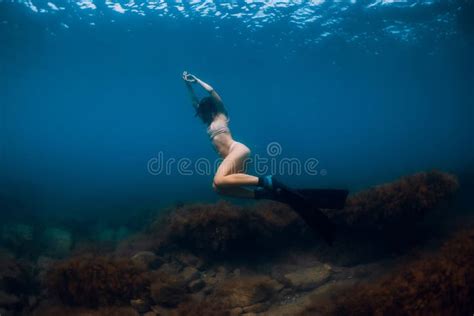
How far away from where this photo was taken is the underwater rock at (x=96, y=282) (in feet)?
19.9

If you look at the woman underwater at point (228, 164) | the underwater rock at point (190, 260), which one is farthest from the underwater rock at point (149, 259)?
the woman underwater at point (228, 164)

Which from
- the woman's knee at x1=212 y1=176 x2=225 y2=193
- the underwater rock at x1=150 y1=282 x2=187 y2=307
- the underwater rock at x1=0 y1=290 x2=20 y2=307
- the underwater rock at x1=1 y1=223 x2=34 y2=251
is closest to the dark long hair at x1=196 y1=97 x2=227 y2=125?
the woman's knee at x1=212 y1=176 x2=225 y2=193

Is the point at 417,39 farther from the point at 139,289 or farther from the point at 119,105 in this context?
the point at 119,105

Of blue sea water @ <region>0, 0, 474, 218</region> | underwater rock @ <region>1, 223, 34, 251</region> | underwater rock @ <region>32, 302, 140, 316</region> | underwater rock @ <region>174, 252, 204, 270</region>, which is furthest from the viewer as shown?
blue sea water @ <region>0, 0, 474, 218</region>

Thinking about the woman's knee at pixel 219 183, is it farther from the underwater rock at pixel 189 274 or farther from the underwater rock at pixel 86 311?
the underwater rock at pixel 86 311

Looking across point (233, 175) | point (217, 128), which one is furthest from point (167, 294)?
point (217, 128)

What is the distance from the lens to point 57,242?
11.7 meters

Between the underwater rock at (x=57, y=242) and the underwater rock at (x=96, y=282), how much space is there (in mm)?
4555

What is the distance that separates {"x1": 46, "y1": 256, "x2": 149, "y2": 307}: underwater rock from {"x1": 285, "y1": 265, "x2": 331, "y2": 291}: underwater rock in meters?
3.22

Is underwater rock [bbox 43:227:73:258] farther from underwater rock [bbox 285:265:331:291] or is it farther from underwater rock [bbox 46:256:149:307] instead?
underwater rock [bbox 285:265:331:291]

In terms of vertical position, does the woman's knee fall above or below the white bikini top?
below

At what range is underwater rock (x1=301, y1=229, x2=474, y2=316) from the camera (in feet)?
13.4

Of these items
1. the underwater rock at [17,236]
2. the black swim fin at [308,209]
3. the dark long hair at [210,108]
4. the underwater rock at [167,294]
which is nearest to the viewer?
the black swim fin at [308,209]

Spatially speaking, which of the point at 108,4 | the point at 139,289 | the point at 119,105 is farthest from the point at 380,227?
the point at 119,105
